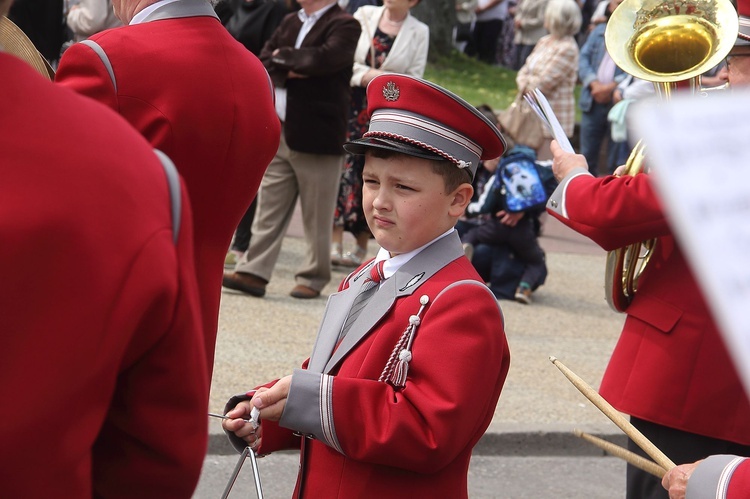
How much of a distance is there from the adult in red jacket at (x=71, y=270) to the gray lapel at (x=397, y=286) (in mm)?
1084

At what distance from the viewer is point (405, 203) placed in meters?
2.63

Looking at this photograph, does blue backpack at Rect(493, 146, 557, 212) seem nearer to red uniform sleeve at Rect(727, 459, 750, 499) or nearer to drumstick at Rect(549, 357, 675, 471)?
drumstick at Rect(549, 357, 675, 471)

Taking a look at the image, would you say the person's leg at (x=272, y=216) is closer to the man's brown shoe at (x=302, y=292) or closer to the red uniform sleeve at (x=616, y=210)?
the man's brown shoe at (x=302, y=292)

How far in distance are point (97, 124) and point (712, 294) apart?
789 millimetres

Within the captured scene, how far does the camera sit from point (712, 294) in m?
0.92

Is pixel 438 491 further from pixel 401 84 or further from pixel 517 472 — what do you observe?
pixel 517 472

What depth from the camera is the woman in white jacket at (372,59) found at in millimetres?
8234

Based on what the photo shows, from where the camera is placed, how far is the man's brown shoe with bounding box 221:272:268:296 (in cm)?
732

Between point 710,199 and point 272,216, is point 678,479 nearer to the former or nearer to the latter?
point 710,199

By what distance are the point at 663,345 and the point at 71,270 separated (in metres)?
2.13

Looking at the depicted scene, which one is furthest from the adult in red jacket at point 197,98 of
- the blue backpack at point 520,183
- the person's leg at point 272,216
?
the blue backpack at point 520,183

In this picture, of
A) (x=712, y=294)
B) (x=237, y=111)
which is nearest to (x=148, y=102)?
(x=237, y=111)

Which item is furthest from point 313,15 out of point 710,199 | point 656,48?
point 710,199

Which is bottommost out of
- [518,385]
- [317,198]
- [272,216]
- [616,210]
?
[518,385]
